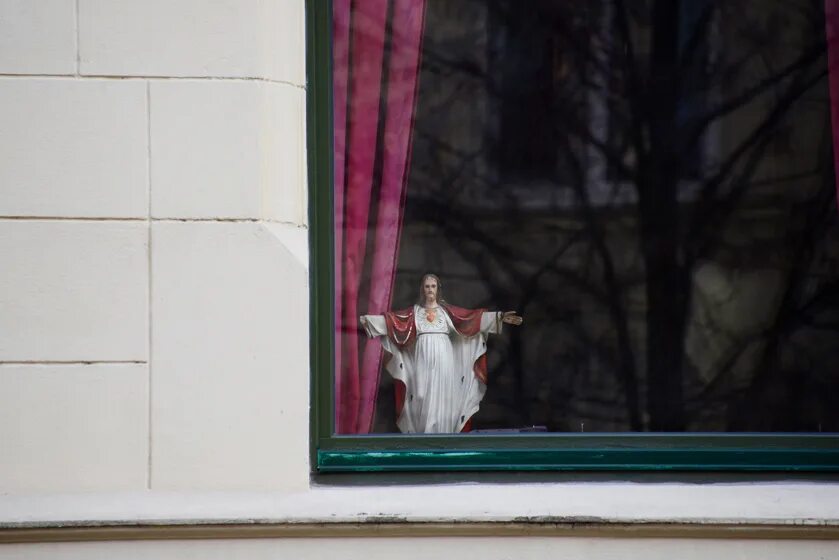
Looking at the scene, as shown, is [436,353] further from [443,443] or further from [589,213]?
[589,213]

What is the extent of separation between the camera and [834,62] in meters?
5.77

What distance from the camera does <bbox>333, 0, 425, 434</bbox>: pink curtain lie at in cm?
563

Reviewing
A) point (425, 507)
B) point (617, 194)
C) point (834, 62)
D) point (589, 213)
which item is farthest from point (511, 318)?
point (834, 62)

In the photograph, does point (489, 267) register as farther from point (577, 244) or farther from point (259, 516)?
point (259, 516)

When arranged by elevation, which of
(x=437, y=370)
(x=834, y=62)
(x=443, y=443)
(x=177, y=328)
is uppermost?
(x=834, y=62)

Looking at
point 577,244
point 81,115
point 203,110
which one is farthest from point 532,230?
point 81,115

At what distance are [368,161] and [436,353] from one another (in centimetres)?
91

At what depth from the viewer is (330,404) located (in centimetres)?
549

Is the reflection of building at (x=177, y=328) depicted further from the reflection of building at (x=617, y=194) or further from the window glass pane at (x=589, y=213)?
the reflection of building at (x=617, y=194)

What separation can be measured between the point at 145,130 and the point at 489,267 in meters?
1.62

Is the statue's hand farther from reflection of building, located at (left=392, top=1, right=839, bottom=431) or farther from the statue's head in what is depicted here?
the statue's head

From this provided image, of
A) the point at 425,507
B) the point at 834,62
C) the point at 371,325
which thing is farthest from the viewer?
the point at 834,62

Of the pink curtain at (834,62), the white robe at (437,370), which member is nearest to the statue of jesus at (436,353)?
the white robe at (437,370)

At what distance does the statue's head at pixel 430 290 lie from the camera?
569cm
